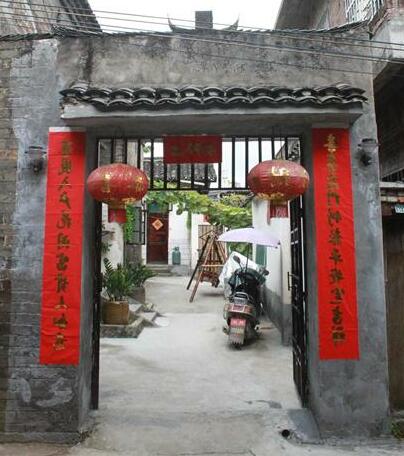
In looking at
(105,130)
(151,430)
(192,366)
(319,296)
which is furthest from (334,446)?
(105,130)

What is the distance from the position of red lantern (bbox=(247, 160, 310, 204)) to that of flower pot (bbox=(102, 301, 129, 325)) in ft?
23.1

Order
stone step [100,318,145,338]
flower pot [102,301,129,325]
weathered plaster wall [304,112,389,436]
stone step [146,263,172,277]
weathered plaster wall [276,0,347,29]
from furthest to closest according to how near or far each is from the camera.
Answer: stone step [146,263,172,277], weathered plaster wall [276,0,347,29], flower pot [102,301,129,325], stone step [100,318,145,338], weathered plaster wall [304,112,389,436]

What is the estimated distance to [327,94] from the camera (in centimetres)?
475

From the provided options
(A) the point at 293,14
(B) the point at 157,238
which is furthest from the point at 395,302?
(B) the point at 157,238

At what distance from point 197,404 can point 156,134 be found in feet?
12.7

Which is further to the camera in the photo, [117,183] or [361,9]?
[361,9]

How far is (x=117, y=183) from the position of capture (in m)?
4.52

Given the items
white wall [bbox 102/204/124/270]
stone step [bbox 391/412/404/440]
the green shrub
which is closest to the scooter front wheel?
the green shrub

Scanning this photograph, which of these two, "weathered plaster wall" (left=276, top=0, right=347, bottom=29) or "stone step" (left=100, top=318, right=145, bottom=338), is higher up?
"weathered plaster wall" (left=276, top=0, right=347, bottom=29)

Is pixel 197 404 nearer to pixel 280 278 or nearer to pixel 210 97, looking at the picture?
pixel 210 97

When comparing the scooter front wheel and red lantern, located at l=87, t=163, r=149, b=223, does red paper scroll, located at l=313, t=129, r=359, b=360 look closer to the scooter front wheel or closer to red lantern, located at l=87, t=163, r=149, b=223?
red lantern, located at l=87, t=163, r=149, b=223

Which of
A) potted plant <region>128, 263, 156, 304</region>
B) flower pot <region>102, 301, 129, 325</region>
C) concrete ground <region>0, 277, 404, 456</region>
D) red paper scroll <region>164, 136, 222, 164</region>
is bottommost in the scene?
concrete ground <region>0, 277, 404, 456</region>

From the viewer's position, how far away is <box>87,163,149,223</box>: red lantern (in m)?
4.53

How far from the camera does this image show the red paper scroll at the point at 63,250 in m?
5.07
